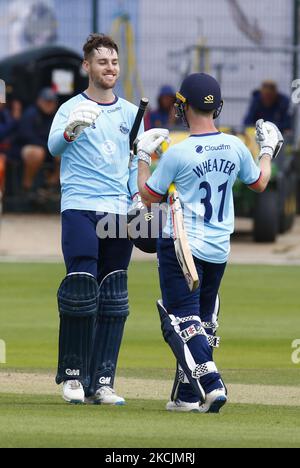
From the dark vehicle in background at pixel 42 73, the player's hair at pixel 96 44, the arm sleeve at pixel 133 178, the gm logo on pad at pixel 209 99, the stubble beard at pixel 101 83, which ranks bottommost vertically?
the dark vehicle in background at pixel 42 73

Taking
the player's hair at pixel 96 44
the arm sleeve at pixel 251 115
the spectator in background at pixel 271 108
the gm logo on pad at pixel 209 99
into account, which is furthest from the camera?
the arm sleeve at pixel 251 115

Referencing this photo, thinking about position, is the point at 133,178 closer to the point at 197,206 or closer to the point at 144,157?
the point at 144,157

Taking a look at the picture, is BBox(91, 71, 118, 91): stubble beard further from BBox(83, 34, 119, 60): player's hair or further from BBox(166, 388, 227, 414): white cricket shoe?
BBox(166, 388, 227, 414): white cricket shoe

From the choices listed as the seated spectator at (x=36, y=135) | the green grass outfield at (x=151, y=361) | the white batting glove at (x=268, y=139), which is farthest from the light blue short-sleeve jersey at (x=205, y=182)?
the seated spectator at (x=36, y=135)

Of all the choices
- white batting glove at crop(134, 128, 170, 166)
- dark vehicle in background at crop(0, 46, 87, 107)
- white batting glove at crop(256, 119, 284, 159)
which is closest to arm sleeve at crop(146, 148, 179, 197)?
white batting glove at crop(134, 128, 170, 166)

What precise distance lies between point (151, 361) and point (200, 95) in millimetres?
3355

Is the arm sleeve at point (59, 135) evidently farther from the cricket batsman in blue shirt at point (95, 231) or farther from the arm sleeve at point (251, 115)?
the arm sleeve at point (251, 115)

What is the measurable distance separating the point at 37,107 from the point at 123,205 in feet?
45.1

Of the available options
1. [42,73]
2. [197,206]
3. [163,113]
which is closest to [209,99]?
[197,206]

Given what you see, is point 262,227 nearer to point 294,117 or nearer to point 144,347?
point 294,117

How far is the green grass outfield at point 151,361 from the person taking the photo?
271 inches

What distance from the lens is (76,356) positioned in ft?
27.6

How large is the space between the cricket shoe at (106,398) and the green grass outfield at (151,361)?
124 mm

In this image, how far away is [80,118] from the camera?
318 inches
